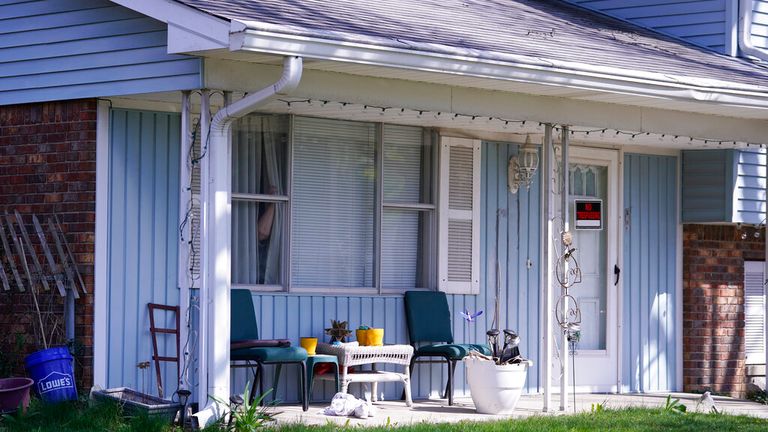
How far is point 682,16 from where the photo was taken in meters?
13.7

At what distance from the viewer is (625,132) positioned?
11.5 meters

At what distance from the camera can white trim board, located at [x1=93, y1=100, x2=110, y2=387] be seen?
9883mm

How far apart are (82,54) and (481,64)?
116 inches

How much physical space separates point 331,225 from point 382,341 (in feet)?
3.59

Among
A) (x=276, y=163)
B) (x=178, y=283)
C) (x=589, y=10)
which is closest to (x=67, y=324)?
(x=178, y=283)

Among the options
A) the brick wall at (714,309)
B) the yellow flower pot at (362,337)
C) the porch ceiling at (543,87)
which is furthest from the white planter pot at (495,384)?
the brick wall at (714,309)

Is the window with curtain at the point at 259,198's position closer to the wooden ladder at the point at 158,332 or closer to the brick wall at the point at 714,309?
the wooden ladder at the point at 158,332

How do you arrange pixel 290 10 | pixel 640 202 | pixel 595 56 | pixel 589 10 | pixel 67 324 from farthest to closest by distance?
pixel 589 10 → pixel 640 202 → pixel 595 56 → pixel 67 324 → pixel 290 10

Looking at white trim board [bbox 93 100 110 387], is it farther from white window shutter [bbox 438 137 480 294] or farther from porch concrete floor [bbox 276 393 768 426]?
white window shutter [bbox 438 137 480 294]

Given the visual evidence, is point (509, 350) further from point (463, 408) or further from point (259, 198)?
point (259, 198)

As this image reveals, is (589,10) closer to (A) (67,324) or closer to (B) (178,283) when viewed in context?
(B) (178,283)

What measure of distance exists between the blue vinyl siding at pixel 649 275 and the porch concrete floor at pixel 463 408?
1.09ft

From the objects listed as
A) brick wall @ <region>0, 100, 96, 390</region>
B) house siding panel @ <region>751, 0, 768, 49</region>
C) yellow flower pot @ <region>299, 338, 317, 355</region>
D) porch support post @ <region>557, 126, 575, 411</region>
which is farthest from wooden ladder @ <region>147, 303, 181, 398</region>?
house siding panel @ <region>751, 0, 768, 49</region>

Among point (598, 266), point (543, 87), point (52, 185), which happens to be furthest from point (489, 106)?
point (598, 266)
